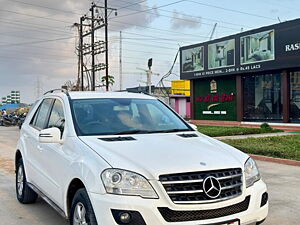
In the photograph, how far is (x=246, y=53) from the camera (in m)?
23.0

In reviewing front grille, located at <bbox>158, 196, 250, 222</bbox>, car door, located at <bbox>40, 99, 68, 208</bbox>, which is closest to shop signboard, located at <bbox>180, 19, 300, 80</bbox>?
car door, located at <bbox>40, 99, 68, 208</bbox>

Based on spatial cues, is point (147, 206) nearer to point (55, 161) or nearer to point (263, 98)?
point (55, 161)

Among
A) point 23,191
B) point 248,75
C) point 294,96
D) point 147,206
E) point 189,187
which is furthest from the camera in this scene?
point 248,75

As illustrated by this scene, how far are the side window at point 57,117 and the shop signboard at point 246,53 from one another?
17.0m

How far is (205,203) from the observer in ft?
10.8

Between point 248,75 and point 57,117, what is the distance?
2039cm

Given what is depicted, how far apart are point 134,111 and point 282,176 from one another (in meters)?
4.44

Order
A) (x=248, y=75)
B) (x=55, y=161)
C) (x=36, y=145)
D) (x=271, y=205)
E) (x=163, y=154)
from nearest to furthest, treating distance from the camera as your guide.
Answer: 1. (x=163, y=154)
2. (x=55, y=161)
3. (x=36, y=145)
4. (x=271, y=205)
5. (x=248, y=75)

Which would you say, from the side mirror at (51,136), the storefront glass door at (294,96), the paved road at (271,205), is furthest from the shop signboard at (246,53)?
the side mirror at (51,136)

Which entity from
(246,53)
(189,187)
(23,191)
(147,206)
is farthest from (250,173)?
(246,53)

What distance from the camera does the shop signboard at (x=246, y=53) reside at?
65.8 ft

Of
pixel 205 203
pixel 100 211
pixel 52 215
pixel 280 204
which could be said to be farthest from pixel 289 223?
pixel 52 215

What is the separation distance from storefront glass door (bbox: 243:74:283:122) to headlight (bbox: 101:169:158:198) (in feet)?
65.0

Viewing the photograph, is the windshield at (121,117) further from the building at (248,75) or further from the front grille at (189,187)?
the building at (248,75)
